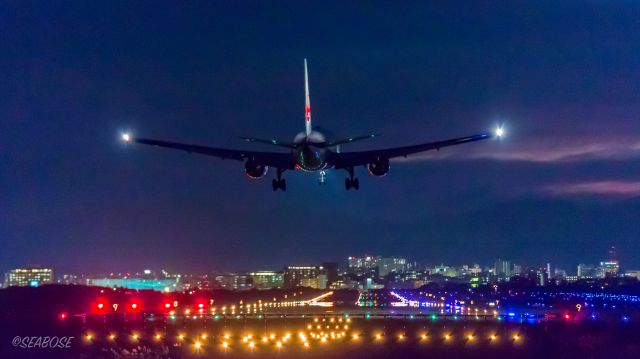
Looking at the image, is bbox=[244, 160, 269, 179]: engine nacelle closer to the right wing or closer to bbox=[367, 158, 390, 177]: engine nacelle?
the right wing

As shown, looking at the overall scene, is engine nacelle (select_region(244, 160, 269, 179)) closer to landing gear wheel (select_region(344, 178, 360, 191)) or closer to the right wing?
the right wing

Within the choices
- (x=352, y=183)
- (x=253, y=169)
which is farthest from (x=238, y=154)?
(x=352, y=183)

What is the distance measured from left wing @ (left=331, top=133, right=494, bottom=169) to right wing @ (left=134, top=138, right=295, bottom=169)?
4.54 m

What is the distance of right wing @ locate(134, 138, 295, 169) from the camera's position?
255 feet

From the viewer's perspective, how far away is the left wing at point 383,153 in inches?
3098

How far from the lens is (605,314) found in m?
145

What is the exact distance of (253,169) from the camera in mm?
79375

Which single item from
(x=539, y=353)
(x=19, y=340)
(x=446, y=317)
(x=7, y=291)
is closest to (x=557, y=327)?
(x=539, y=353)

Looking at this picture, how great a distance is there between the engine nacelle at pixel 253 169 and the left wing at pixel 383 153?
7019mm

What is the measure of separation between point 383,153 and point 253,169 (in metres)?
12.2

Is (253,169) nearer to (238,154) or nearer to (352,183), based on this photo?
(238,154)

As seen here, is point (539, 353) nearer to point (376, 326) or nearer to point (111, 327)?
point (376, 326)

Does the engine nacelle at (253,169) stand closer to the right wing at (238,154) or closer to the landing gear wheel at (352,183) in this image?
the right wing at (238,154)

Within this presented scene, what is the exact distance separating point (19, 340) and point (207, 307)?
70523mm
